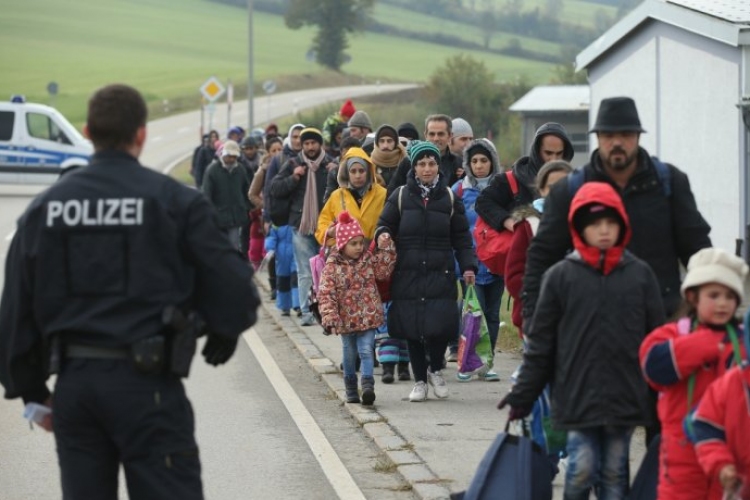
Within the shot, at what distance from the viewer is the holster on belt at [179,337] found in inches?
202

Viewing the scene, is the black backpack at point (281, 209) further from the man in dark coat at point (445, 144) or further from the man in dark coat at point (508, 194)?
the man in dark coat at point (508, 194)

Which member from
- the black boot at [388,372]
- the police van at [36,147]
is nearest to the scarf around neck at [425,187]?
the black boot at [388,372]

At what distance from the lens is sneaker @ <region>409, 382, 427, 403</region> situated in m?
11.2

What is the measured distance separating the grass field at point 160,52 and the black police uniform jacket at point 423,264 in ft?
228

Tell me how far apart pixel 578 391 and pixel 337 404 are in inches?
207

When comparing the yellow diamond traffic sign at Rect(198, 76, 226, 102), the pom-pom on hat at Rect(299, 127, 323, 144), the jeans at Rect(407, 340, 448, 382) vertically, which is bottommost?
the jeans at Rect(407, 340, 448, 382)

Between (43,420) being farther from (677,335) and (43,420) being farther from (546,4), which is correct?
(546,4)

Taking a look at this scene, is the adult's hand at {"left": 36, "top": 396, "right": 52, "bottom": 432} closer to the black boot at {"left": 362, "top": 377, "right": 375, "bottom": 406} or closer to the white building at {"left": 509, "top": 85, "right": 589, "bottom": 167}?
the black boot at {"left": 362, "top": 377, "right": 375, "bottom": 406}

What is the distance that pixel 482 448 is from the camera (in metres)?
9.41

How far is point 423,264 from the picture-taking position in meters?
11.0

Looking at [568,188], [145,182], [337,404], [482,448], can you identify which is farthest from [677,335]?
[337,404]

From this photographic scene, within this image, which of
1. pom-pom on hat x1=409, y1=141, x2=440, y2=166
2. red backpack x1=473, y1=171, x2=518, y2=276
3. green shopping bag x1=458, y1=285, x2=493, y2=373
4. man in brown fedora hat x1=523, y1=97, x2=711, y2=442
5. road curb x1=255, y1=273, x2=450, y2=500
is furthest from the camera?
green shopping bag x1=458, y1=285, x2=493, y2=373

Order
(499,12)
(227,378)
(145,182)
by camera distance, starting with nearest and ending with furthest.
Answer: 1. (145,182)
2. (227,378)
3. (499,12)

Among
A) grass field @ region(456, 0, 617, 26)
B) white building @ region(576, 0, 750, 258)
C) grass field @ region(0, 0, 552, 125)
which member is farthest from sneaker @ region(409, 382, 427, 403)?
grass field @ region(456, 0, 617, 26)
